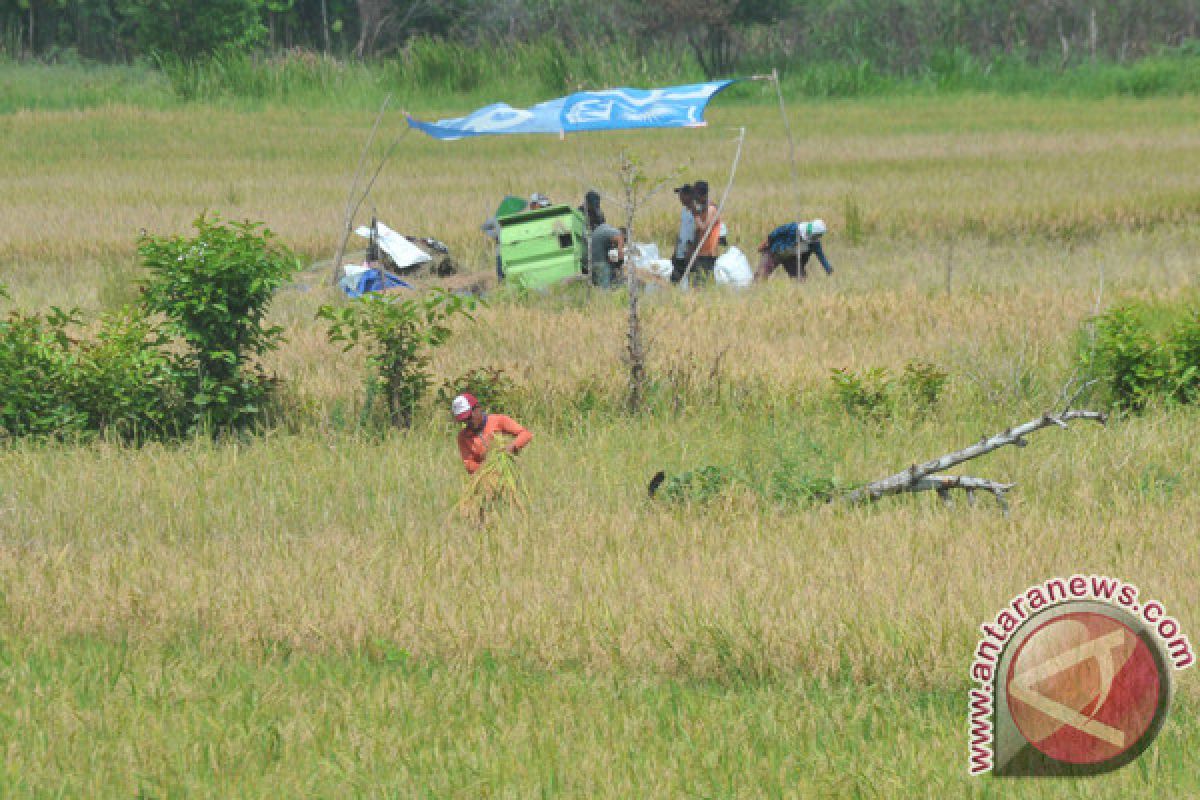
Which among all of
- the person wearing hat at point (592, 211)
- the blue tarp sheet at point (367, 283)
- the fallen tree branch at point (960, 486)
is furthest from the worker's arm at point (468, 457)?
the person wearing hat at point (592, 211)

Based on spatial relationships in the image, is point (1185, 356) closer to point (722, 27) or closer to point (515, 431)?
point (515, 431)

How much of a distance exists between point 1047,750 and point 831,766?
67cm

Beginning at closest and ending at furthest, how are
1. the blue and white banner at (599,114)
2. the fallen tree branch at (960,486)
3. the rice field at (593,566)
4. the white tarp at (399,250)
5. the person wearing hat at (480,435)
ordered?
the rice field at (593,566) < the fallen tree branch at (960,486) < the person wearing hat at (480,435) < the blue and white banner at (599,114) < the white tarp at (399,250)

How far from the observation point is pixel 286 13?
52188 millimetres

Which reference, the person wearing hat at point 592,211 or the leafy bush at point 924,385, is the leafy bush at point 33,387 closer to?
the leafy bush at point 924,385

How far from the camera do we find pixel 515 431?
7.89 meters

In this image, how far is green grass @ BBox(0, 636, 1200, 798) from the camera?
489 cm

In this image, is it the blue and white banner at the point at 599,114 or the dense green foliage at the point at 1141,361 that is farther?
the blue and white banner at the point at 599,114

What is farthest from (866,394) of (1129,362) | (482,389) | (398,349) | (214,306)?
(214,306)

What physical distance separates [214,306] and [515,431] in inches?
123

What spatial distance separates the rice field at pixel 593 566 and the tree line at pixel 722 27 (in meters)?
26.3

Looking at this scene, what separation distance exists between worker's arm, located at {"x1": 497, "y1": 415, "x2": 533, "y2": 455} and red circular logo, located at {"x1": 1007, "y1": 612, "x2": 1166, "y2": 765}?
348 cm

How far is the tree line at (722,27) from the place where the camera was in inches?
1601
